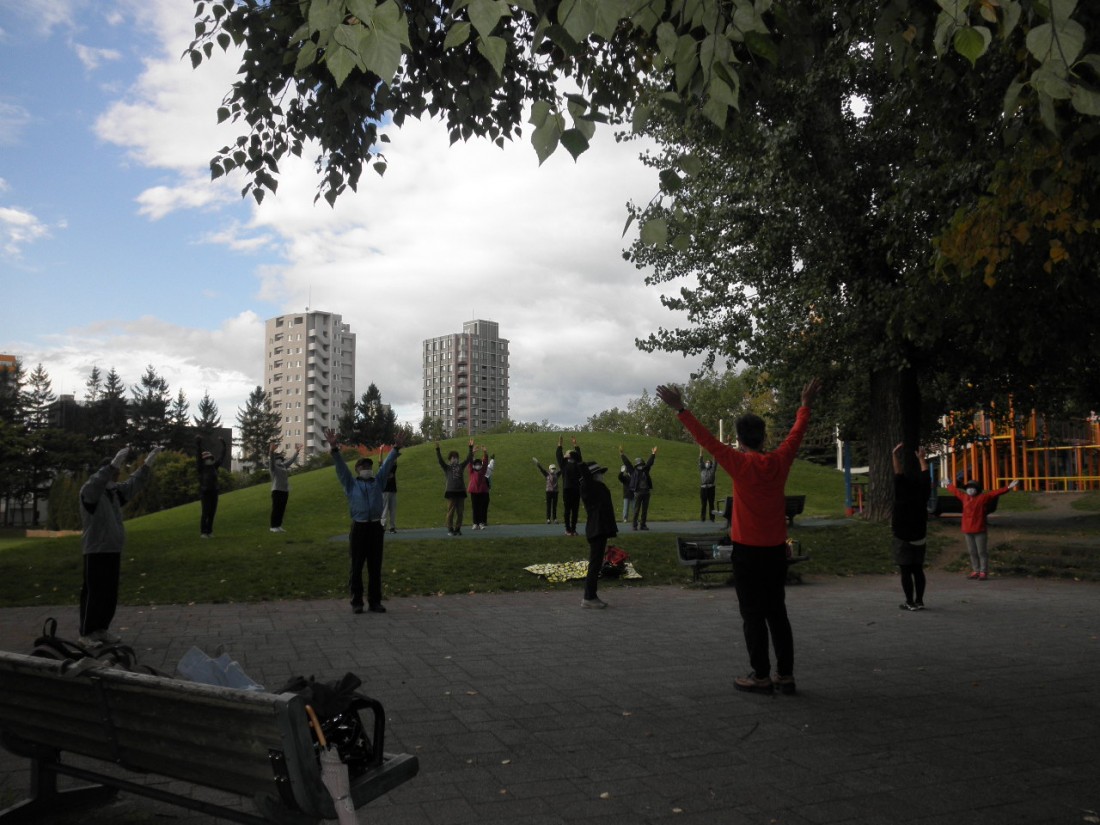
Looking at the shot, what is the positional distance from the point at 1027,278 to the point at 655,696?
8012mm

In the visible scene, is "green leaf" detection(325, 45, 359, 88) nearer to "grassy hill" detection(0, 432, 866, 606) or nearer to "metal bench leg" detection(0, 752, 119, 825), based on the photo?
"metal bench leg" detection(0, 752, 119, 825)

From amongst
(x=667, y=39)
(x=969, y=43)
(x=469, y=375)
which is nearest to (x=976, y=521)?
(x=969, y=43)

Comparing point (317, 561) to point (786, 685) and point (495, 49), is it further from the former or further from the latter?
point (495, 49)

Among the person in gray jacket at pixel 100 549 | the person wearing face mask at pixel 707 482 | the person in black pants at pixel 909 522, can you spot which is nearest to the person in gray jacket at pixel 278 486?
the person in gray jacket at pixel 100 549

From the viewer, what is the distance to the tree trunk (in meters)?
21.3

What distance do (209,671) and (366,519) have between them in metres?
7.15

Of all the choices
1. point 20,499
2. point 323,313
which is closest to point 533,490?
point 20,499

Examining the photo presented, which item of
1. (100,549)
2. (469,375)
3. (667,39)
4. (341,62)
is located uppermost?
(469,375)

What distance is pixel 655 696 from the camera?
21.7 ft

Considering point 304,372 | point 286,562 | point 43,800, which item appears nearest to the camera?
point 43,800

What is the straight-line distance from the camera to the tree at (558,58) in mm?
3020

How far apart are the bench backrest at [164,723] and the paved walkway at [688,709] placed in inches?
30.1

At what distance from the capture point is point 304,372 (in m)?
154

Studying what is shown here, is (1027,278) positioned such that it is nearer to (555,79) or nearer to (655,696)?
(555,79)
